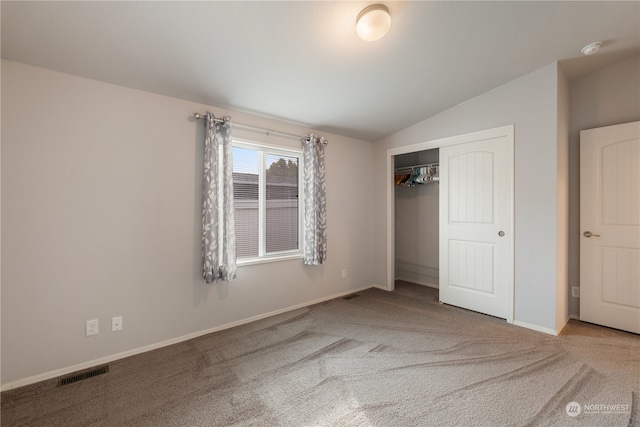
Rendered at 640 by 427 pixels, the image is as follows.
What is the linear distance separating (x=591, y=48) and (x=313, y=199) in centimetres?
294

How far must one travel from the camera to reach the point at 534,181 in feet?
9.27

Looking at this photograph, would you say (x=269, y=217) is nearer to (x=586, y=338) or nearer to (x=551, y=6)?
(x=551, y=6)

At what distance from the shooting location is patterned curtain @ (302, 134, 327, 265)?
350 centimetres

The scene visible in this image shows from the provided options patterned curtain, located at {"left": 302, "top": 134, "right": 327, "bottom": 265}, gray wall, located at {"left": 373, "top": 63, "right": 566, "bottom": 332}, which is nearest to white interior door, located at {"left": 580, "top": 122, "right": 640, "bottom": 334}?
gray wall, located at {"left": 373, "top": 63, "right": 566, "bottom": 332}

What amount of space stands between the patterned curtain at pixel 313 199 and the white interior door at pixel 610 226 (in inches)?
110

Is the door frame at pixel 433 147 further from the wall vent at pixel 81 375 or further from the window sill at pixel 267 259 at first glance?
the wall vent at pixel 81 375

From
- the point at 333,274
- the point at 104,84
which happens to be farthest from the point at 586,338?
the point at 104,84

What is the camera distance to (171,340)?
8.46 feet

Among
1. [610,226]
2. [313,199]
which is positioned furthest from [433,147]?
[610,226]

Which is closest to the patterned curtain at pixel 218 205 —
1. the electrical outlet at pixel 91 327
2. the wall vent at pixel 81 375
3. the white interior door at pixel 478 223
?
the electrical outlet at pixel 91 327

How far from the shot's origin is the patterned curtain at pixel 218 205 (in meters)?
2.64

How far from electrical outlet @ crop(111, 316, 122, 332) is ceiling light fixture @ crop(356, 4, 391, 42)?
2.86m

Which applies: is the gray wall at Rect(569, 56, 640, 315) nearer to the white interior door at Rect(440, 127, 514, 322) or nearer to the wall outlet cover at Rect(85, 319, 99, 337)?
the white interior door at Rect(440, 127, 514, 322)

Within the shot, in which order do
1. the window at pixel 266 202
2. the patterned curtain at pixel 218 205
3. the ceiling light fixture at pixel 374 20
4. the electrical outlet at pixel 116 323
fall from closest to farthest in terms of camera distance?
the ceiling light fixture at pixel 374 20, the electrical outlet at pixel 116 323, the patterned curtain at pixel 218 205, the window at pixel 266 202
